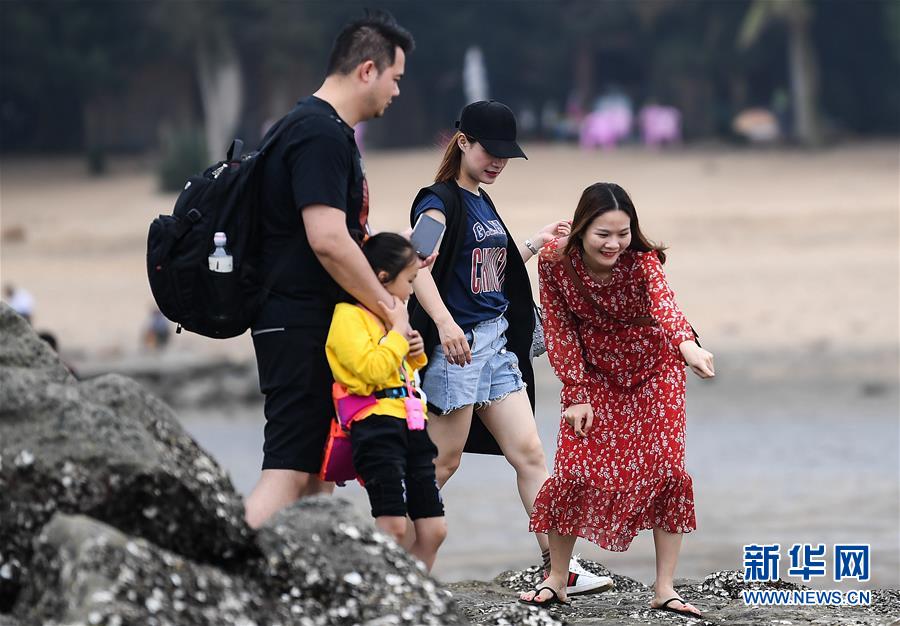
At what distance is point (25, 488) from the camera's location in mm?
3457

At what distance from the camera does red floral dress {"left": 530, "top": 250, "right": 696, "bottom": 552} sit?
493 centimetres

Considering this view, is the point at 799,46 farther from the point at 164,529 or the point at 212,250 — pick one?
the point at 164,529

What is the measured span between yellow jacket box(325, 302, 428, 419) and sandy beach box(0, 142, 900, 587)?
4138 mm

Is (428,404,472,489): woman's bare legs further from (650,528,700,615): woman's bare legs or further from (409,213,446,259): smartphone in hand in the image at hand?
(650,528,700,615): woman's bare legs

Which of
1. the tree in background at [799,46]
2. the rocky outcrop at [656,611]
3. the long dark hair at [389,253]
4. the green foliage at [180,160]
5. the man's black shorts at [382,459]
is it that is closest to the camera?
the man's black shorts at [382,459]

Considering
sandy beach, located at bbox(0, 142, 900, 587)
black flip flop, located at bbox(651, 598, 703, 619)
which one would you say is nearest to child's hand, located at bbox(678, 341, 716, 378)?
black flip flop, located at bbox(651, 598, 703, 619)

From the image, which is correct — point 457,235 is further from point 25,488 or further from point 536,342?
point 25,488

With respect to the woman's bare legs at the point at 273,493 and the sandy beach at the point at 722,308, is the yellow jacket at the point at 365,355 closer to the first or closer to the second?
the woman's bare legs at the point at 273,493

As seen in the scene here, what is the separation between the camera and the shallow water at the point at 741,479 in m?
9.00

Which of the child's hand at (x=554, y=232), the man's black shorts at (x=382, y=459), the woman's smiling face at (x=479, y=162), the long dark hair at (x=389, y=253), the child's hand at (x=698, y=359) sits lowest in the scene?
the man's black shorts at (x=382, y=459)

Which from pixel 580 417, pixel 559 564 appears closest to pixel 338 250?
pixel 580 417

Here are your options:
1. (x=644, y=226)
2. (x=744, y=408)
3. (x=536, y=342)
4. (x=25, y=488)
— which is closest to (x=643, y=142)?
(x=644, y=226)

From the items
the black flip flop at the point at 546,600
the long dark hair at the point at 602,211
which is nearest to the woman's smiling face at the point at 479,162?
the long dark hair at the point at 602,211

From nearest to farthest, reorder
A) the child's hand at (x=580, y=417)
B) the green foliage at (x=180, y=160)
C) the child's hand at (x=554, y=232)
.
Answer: the child's hand at (x=580, y=417), the child's hand at (x=554, y=232), the green foliage at (x=180, y=160)
